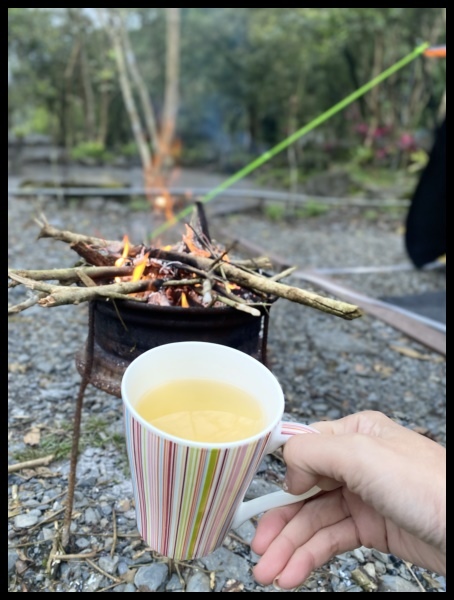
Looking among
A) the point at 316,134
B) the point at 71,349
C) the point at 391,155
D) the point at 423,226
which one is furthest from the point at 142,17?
the point at 71,349

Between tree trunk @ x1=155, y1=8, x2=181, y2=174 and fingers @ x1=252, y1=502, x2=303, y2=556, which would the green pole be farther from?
fingers @ x1=252, y1=502, x2=303, y2=556

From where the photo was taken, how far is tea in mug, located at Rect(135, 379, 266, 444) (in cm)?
114

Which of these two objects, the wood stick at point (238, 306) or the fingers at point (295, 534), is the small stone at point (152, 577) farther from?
the wood stick at point (238, 306)

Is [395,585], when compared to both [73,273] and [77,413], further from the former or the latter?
[73,273]

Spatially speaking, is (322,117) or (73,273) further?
(322,117)

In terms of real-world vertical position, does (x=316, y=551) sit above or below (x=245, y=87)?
below

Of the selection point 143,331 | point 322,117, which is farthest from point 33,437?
point 322,117

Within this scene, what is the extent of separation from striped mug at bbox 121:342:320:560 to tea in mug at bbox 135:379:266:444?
10 millimetres

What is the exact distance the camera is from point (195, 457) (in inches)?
40.0

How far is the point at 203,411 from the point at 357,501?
51cm

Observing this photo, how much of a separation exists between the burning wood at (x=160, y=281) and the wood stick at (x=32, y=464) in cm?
90

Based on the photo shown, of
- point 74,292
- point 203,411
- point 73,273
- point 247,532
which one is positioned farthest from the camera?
point 247,532

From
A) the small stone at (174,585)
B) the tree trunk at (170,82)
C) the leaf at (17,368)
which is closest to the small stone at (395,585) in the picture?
the small stone at (174,585)
